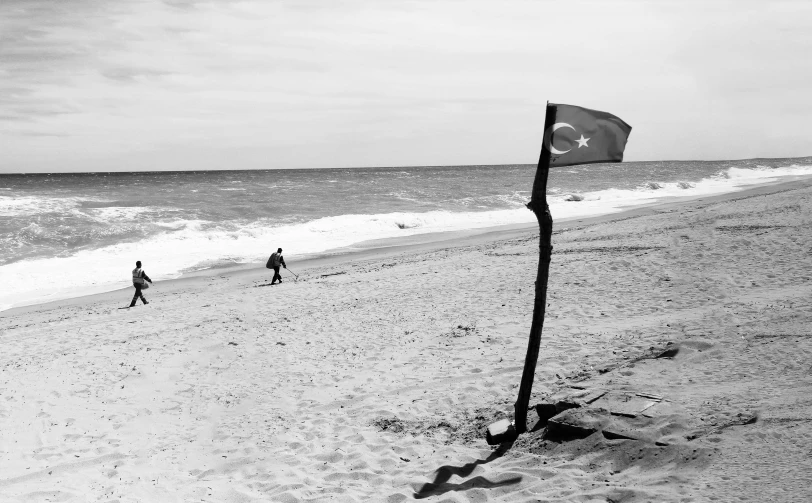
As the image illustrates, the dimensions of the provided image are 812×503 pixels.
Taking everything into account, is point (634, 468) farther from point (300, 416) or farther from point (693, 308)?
point (693, 308)

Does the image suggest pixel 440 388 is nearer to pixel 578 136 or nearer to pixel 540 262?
pixel 540 262

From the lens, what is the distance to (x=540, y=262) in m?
6.34

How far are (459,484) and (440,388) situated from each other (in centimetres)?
243

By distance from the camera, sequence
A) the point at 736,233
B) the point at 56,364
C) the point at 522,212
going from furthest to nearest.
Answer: the point at 522,212 < the point at 736,233 < the point at 56,364

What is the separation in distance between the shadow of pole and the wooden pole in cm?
58

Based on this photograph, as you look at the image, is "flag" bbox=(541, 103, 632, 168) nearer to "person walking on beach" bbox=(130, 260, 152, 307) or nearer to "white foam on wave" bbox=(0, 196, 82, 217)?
"person walking on beach" bbox=(130, 260, 152, 307)

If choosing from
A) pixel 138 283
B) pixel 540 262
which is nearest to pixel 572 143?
pixel 540 262

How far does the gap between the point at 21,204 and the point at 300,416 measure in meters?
37.4

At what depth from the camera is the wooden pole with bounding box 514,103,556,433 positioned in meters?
5.74

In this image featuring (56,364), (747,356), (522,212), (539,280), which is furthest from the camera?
(522,212)

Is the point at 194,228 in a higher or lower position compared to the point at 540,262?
lower

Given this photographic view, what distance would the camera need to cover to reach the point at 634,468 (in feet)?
17.5

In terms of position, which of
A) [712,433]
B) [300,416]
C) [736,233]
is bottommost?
[300,416]

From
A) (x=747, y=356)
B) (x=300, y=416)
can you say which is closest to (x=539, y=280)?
(x=747, y=356)
